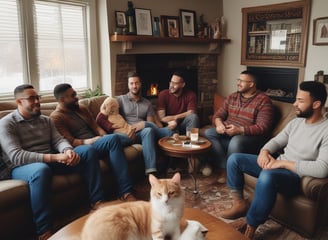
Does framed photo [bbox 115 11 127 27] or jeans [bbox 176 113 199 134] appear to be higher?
framed photo [bbox 115 11 127 27]

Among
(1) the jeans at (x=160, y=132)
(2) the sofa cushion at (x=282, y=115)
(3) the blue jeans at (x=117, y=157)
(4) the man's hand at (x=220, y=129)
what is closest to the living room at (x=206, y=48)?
(3) the blue jeans at (x=117, y=157)

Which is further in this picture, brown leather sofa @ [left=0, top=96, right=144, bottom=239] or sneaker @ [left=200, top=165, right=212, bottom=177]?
sneaker @ [left=200, top=165, right=212, bottom=177]

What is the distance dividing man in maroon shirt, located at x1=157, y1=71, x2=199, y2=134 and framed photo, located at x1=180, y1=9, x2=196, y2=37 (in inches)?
53.2

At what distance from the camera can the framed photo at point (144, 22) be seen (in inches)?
159

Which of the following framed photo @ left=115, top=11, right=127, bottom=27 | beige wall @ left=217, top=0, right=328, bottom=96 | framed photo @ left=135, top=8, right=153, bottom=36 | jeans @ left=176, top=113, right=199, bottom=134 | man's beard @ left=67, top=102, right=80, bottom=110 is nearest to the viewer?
man's beard @ left=67, top=102, right=80, bottom=110

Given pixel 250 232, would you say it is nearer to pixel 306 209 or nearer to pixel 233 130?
pixel 306 209

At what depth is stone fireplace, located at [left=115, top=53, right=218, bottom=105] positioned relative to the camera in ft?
13.3

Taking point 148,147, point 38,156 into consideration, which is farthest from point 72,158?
point 148,147

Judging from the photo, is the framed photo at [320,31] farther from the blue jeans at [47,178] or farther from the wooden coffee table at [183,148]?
the blue jeans at [47,178]

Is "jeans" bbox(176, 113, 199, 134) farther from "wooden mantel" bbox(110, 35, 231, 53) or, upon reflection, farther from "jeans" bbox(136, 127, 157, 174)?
"wooden mantel" bbox(110, 35, 231, 53)

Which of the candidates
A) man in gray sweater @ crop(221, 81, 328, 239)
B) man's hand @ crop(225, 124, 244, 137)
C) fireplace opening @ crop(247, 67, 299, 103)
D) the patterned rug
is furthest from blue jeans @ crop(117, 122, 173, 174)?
fireplace opening @ crop(247, 67, 299, 103)

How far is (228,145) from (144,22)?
6.74 ft

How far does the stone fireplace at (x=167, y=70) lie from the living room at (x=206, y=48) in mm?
17

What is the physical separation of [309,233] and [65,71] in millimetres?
3031
